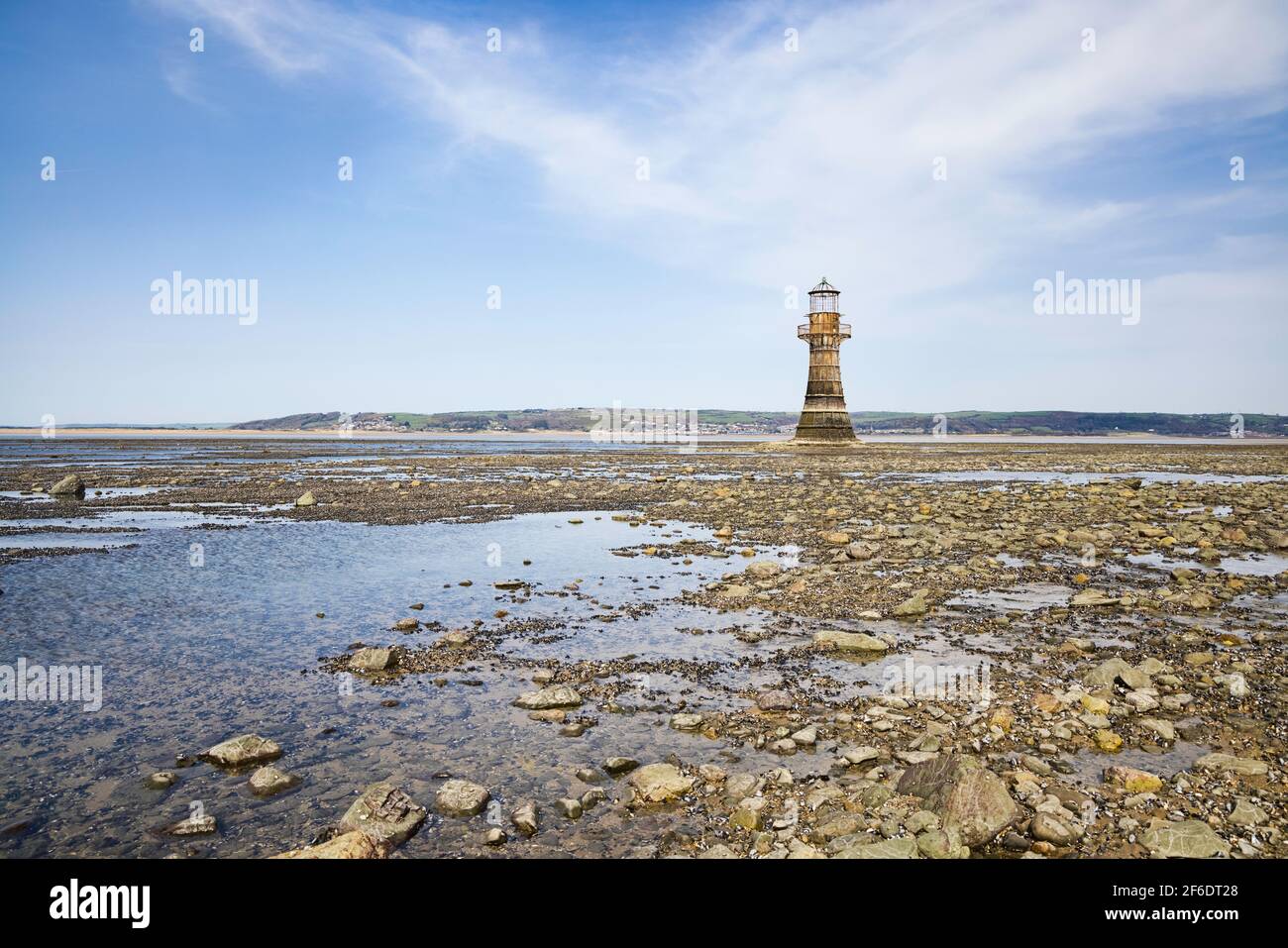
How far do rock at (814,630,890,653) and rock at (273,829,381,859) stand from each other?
684 centimetres

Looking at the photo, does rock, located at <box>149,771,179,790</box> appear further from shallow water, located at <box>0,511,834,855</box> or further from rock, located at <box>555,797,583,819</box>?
rock, located at <box>555,797,583,819</box>

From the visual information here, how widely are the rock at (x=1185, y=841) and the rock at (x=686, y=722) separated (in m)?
3.84

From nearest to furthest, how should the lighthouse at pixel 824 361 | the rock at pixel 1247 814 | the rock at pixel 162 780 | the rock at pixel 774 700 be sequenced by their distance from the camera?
the rock at pixel 1247 814 → the rock at pixel 162 780 → the rock at pixel 774 700 → the lighthouse at pixel 824 361

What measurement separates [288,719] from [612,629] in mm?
4868

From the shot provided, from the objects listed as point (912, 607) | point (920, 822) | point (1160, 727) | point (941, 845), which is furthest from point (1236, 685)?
point (941, 845)

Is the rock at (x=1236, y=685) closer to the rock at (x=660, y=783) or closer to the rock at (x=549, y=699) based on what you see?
the rock at (x=660, y=783)

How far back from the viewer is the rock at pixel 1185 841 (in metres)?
4.85

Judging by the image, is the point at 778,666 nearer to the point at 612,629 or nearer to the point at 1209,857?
the point at 612,629

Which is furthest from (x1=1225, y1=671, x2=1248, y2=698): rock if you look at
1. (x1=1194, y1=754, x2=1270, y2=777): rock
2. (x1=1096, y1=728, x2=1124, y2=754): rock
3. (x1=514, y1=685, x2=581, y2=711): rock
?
(x1=514, y1=685, x2=581, y2=711): rock

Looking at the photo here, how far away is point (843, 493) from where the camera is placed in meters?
30.5

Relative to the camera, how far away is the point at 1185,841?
493 cm

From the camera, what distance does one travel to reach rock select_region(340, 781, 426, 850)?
512 cm

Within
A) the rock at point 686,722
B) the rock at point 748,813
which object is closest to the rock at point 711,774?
the rock at point 748,813
